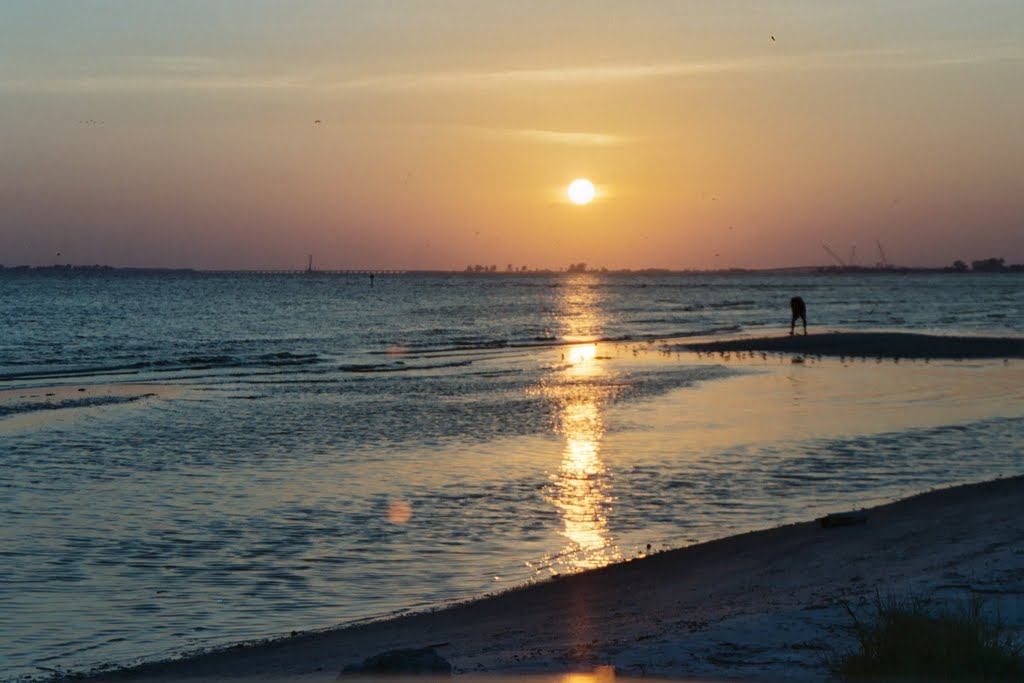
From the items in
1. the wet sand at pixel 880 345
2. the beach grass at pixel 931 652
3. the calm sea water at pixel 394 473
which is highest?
the wet sand at pixel 880 345

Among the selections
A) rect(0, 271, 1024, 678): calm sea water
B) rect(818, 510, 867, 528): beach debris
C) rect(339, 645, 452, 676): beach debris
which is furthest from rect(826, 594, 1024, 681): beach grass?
rect(818, 510, 867, 528): beach debris

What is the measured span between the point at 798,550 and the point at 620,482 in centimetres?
478

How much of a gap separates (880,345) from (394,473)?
97.3 ft

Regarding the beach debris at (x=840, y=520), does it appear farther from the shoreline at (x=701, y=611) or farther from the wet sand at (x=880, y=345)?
the wet sand at (x=880, y=345)

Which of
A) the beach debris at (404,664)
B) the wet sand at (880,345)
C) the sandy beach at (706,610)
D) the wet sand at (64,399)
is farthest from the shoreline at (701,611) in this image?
the wet sand at (880,345)

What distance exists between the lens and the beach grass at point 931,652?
6.41 metres

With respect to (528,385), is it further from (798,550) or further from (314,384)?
(798,550)

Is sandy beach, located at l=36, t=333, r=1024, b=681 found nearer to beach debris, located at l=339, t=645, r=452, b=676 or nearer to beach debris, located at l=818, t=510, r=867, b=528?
beach debris, located at l=818, t=510, r=867, b=528

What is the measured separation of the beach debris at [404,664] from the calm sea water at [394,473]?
2.12 meters

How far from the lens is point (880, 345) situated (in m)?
42.2

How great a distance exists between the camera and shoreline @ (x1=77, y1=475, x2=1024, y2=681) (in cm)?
769

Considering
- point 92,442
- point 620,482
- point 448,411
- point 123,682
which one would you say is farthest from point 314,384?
point 123,682

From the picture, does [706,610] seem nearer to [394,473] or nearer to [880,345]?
[394,473]

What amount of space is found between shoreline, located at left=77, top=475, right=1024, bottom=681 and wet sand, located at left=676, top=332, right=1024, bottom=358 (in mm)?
28250
